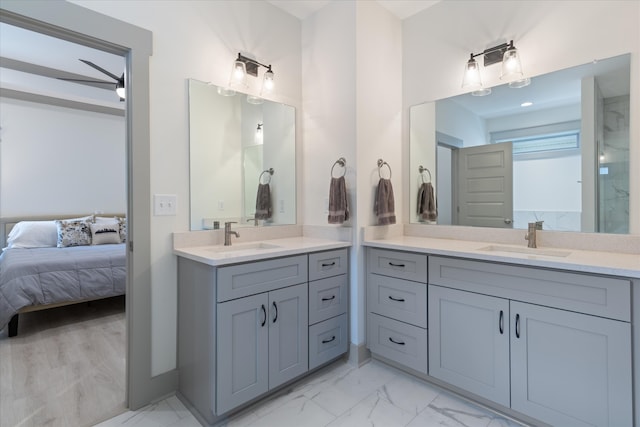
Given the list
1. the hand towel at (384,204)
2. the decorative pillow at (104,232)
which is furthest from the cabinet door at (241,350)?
the decorative pillow at (104,232)

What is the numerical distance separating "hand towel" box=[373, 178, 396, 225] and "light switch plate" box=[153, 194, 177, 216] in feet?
4.55

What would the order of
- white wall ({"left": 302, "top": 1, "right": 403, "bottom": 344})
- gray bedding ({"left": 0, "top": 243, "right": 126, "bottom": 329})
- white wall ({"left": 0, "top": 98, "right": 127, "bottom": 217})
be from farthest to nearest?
white wall ({"left": 0, "top": 98, "right": 127, "bottom": 217}) < gray bedding ({"left": 0, "top": 243, "right": 126, "bottom": 329}) < white wall ({"left": 302, "top": 1, "right": 403, "bottom": 344})

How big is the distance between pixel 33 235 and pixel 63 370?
8.61 ft

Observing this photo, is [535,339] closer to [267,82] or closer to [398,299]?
[398,299]

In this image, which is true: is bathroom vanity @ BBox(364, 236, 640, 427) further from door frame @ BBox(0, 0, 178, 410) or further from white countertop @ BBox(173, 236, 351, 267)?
door frame @ BBox(0, 0, 178, 410)

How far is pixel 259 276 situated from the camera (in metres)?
1.74

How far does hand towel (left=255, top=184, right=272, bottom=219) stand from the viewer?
2441 millimetres

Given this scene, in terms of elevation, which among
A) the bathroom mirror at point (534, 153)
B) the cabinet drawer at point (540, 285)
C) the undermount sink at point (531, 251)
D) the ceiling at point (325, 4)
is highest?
the ceiling at point (325, 4)

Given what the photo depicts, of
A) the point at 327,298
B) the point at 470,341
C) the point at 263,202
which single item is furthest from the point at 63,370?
the point at 470,341

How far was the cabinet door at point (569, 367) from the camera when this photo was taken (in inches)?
52.4

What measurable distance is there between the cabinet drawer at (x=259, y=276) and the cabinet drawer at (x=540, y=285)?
824 millimetres

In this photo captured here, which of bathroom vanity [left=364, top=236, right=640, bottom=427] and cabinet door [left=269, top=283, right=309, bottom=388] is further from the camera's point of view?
cabinet door [left=269, top=283, right=309, bottom=388]

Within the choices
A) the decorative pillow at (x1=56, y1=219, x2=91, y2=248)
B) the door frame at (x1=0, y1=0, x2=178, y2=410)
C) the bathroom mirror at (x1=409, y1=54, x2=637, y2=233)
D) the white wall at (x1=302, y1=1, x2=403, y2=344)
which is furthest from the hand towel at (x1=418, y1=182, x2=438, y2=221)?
the decorative pillow at (x1=56, y1=219, x2=91, y2=248)

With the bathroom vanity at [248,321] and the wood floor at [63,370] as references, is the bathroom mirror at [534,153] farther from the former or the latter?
the wood floor at [63,370]
